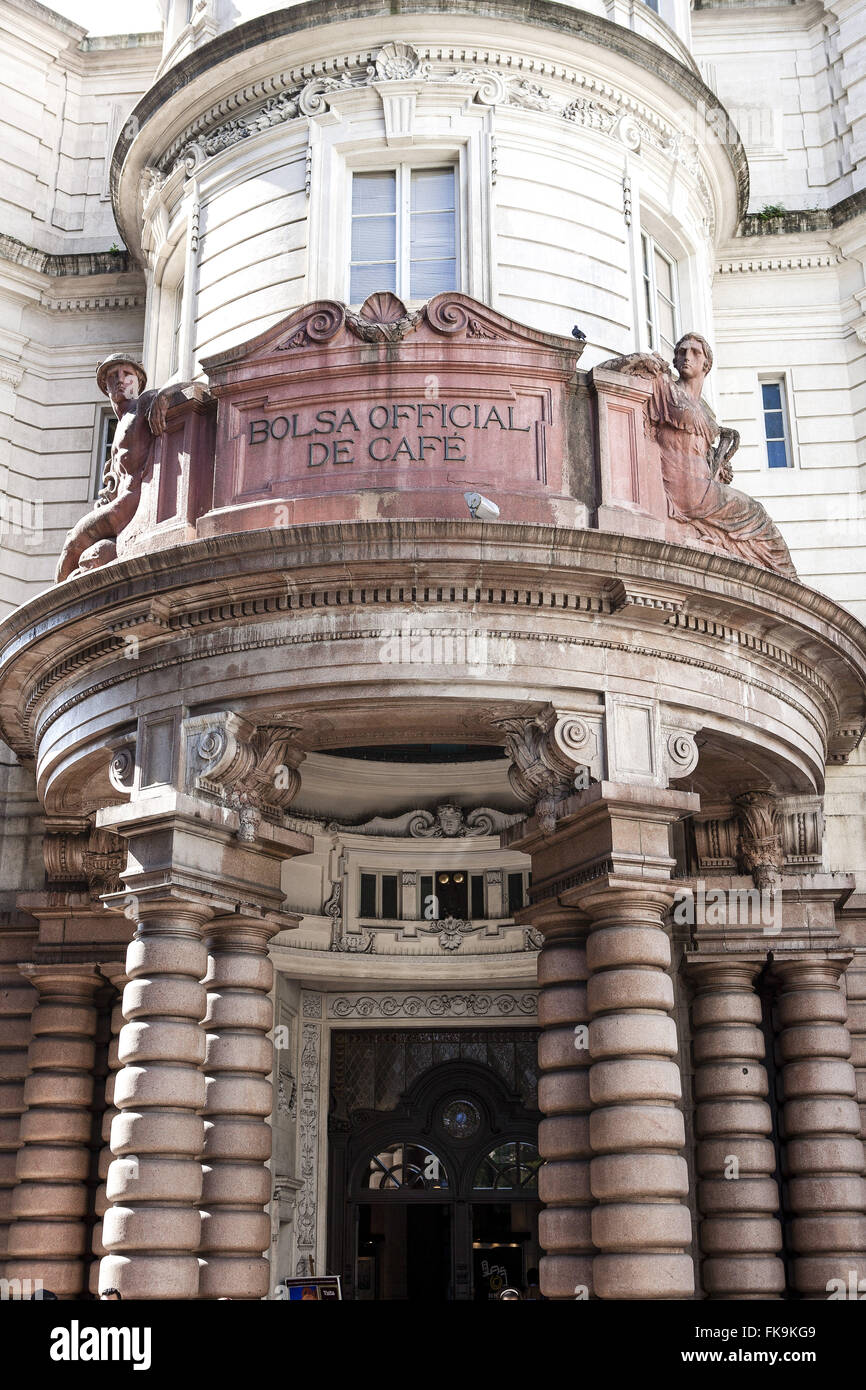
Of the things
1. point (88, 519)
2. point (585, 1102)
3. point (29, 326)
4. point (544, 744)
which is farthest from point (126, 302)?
point (585, 1102)

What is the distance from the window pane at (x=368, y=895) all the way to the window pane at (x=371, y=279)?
23.3 ft

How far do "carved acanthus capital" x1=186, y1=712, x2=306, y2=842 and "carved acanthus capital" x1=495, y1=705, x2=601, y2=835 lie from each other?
6.83ft

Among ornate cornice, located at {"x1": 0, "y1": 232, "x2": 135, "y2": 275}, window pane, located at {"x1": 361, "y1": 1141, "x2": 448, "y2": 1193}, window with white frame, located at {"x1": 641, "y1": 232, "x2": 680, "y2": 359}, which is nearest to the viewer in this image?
window with white frame, located at {"x1": 641, "y1": 232, "x2": 680, "y2": 359}

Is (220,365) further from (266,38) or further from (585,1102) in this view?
(585,1102)

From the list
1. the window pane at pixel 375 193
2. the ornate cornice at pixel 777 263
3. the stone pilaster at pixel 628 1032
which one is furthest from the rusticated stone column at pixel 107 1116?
the ornate cornice at pixel 777 263

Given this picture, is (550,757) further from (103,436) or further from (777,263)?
(777,263)

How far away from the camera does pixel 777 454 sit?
19594 mm

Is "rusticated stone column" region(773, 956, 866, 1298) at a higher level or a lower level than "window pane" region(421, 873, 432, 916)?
lower

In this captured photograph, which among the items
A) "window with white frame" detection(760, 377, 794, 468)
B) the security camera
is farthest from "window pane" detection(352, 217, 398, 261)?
"window with white frame" detection(760, 377, 794, 468)

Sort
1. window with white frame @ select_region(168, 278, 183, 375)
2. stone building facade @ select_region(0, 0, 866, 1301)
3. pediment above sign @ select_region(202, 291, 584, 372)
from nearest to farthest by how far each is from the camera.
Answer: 1. stone building facade @ select_region(0, 0, 866, 1301)
2. pediment above sign @ select_region(202, 291, 584, 372)
3. window with white frame @ select_region(168, 278, 183, 375)

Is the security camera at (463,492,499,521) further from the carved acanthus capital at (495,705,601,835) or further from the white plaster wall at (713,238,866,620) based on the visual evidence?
the white plaster wall at (713,238,866,620)

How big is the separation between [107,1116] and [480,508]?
820 centimetres

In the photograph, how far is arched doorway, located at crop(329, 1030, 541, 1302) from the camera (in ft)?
59.4

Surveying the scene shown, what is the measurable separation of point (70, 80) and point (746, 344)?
1091cm
